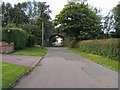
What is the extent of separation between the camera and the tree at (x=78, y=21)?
27.8 m

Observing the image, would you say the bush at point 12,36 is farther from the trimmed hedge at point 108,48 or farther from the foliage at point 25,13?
the foliage at point 25,13

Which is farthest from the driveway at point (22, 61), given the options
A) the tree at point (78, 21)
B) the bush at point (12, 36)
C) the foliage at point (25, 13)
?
the foliage at point (25, 13)

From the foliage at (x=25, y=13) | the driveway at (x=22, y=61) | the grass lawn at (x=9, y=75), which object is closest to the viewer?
the grass lawn at (x=9, y=75)

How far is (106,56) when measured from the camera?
45.5 feet

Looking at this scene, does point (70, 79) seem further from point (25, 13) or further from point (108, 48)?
point (25, 13)

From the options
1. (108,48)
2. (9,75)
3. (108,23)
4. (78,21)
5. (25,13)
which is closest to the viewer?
(9,75)

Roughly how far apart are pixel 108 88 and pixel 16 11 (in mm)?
56089

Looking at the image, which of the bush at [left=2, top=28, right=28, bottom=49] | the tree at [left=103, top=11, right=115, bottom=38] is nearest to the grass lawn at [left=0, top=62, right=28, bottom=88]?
the bush at [left=2, top=28, right=28, bottom=49]

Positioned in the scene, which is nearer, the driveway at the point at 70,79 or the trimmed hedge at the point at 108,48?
the driveway at the point at 70,79

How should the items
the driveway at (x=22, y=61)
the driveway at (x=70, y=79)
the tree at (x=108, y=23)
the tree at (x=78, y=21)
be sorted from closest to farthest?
1. the driveway at (x=70, y=79)
2. the driveway at (x=22, y=61)
3. the tree at (x=78, y=21)
4. the tree at (x=108, y=23)

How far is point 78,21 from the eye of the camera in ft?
92.2

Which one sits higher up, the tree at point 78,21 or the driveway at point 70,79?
the tree at point 78,21

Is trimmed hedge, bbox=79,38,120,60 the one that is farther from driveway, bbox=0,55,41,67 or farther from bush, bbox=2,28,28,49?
bush, bbox=2,28,28,49

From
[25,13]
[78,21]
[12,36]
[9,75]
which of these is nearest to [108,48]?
[9,75]
